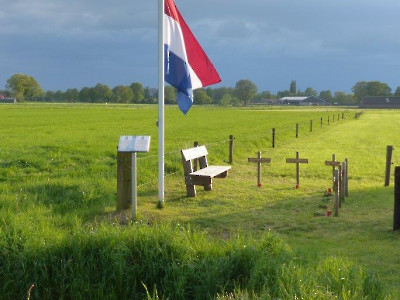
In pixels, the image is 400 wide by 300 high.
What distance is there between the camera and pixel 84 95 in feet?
615

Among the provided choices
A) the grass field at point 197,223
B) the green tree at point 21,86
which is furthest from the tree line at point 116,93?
the grass field at point 197,223

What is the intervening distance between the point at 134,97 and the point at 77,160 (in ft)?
572

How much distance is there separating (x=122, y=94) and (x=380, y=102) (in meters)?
84.1

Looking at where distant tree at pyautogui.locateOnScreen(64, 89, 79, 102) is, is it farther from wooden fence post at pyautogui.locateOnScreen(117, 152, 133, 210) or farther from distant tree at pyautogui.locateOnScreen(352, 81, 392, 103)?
wooden fence post at pyautogui.locateOnScreen(117, 152, 133, 210)

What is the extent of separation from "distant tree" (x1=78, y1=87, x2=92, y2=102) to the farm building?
91.1m

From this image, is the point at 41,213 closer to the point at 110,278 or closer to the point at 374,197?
the point at 110,278

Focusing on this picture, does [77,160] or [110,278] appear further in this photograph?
[77,160]

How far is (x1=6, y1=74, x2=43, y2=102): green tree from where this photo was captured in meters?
172

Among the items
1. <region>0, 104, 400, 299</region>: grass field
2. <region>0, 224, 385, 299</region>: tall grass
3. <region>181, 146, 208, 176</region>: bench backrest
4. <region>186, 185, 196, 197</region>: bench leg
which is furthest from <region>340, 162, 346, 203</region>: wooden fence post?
<region>0, 224, 385, 299</region>: tall grass

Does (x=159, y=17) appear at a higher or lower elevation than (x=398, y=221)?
higher

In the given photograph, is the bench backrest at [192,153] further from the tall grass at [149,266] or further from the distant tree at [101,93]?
the distant tree at [101,93]

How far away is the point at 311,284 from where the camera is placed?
17.4 feet

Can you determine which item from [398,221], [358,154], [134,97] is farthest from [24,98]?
[398,221]

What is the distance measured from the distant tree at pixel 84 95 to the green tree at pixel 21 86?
16.3 m
